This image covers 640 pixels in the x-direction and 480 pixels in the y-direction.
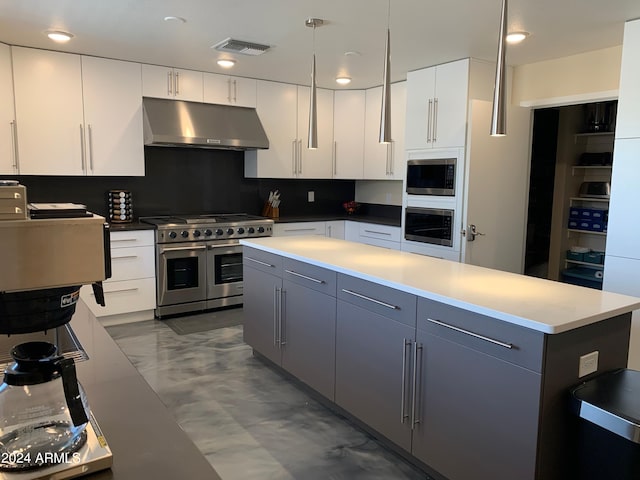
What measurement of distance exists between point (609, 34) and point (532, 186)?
1.54 meters

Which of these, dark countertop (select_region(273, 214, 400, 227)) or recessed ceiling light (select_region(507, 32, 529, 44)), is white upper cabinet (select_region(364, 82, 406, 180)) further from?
recessed ceiling light (select_region(507, 32, 529, 44))

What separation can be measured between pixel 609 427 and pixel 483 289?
2.35 feet

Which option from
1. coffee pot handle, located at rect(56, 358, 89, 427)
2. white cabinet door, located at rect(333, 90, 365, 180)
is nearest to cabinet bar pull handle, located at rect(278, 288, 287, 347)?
coffee pot handle, located at rect(56, 358, 89, 427)

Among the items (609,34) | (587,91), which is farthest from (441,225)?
(609,34)

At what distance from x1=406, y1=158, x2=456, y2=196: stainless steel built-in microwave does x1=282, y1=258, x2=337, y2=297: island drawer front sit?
1774 mm

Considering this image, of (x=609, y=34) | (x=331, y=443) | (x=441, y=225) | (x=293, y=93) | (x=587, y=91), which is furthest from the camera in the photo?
(x=293, y=93)

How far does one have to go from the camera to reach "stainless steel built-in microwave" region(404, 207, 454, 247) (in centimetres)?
424

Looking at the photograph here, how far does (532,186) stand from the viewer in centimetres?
470

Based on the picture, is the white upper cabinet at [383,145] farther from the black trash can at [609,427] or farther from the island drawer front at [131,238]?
the black trash can at [609,427]

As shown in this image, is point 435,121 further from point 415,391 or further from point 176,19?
point 415,391

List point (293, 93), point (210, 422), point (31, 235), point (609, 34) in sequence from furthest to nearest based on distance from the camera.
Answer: point (293, 93)
point (609, 34)
point (210, 422)
point (31, 235)

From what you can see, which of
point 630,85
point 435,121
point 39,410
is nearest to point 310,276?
point 39,410

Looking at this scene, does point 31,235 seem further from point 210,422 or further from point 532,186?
point 532,186

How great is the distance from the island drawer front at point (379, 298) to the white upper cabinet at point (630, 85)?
214 centimetres
